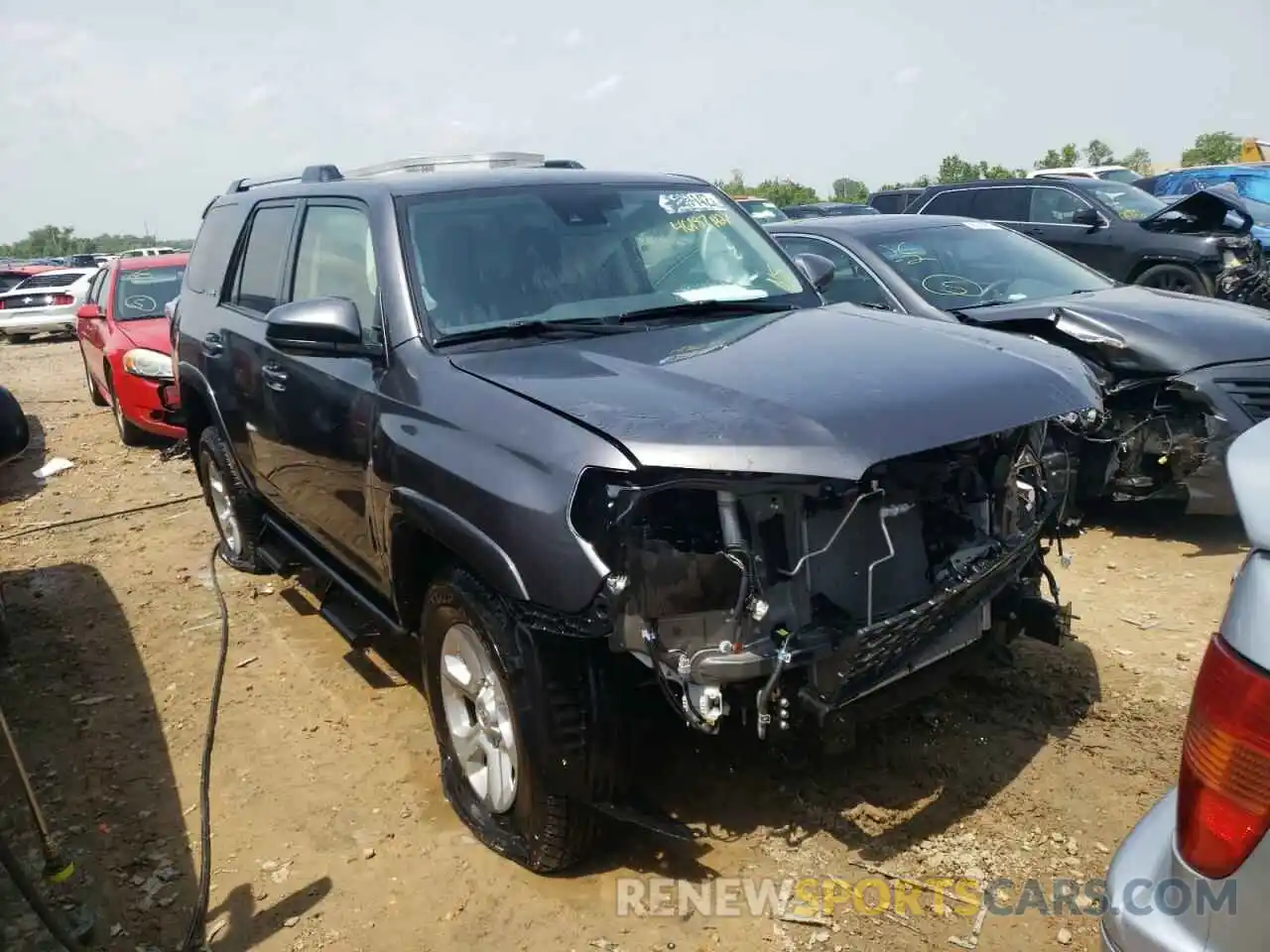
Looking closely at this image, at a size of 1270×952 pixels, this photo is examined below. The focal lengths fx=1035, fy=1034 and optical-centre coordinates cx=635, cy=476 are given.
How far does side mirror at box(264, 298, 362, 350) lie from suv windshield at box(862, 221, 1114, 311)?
12.3 ft

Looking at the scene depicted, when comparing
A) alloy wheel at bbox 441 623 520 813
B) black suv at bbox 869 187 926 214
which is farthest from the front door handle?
black suv at bbox 869 187 926 214

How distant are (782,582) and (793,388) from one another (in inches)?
19.9

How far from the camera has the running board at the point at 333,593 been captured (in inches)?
152

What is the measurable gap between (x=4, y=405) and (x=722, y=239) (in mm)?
2603

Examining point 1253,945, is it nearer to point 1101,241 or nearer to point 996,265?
point 996,265

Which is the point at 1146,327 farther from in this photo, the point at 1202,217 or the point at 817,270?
the point at 1202,217

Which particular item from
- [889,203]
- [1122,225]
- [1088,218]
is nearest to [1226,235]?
[1122,225]

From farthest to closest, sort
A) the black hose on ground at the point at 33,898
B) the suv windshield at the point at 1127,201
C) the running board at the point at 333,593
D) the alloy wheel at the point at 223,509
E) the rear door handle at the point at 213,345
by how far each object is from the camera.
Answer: the suv windshield at the point at 1127,201, the alloy wheel at the point at 223,509, the rear door handle at the point at 213,345, the running board at the point at 333,593, the black hose on ground at the point at 33,898

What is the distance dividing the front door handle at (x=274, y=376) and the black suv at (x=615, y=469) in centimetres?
2

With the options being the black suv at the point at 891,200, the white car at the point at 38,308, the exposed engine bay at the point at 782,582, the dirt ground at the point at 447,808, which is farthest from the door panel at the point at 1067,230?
the white car at the point at 38,308

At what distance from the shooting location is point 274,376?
4184 mm

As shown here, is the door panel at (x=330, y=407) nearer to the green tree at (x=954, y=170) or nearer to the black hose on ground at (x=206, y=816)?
the black hose on ground at (x=206, y=816)

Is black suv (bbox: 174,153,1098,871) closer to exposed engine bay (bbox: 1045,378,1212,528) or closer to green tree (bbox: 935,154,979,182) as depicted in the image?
exposed engine bay (bbox: 1045,378,1212,528)

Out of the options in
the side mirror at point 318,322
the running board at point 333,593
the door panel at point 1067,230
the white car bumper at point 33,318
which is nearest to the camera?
the side mirror at point 318,322
